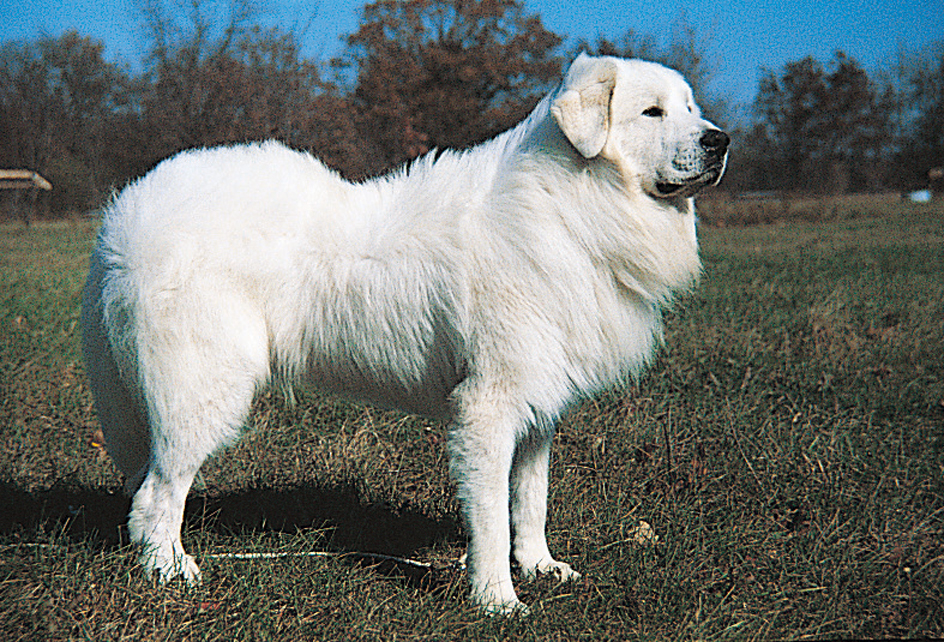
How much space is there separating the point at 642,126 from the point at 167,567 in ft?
8.45

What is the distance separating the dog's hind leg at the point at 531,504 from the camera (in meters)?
3.44

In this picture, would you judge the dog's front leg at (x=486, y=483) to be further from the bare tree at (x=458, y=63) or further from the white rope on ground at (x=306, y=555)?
the bare tree at (x=458, y=63)

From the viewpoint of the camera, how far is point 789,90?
51.2m

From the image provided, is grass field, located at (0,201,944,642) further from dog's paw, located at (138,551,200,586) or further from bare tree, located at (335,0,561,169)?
bare tree, located at (335,0,561,169)

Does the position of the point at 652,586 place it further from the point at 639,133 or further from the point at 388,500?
the point at 639,133

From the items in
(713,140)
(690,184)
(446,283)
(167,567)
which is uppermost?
(713,140)

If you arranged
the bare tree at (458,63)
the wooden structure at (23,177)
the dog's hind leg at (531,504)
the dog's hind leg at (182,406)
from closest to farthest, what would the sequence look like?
the dog's hind leg at (182,406) < the dog's hind leg at (531,504) < the wooden structure at (23,177) < the bare tree at (458,63)

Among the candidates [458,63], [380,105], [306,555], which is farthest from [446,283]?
[458,63]

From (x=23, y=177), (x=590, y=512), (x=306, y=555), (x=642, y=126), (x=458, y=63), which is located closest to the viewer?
(x=642, y=126)

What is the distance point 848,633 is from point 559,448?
194cm

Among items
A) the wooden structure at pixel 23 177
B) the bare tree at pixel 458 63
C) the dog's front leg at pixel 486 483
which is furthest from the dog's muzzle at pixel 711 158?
the bare tree at pixel 458 63

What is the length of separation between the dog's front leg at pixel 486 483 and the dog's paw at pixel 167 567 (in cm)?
115

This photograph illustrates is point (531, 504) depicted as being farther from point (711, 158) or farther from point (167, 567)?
point (711, 158)

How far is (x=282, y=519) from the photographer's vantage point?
3.92 metres
